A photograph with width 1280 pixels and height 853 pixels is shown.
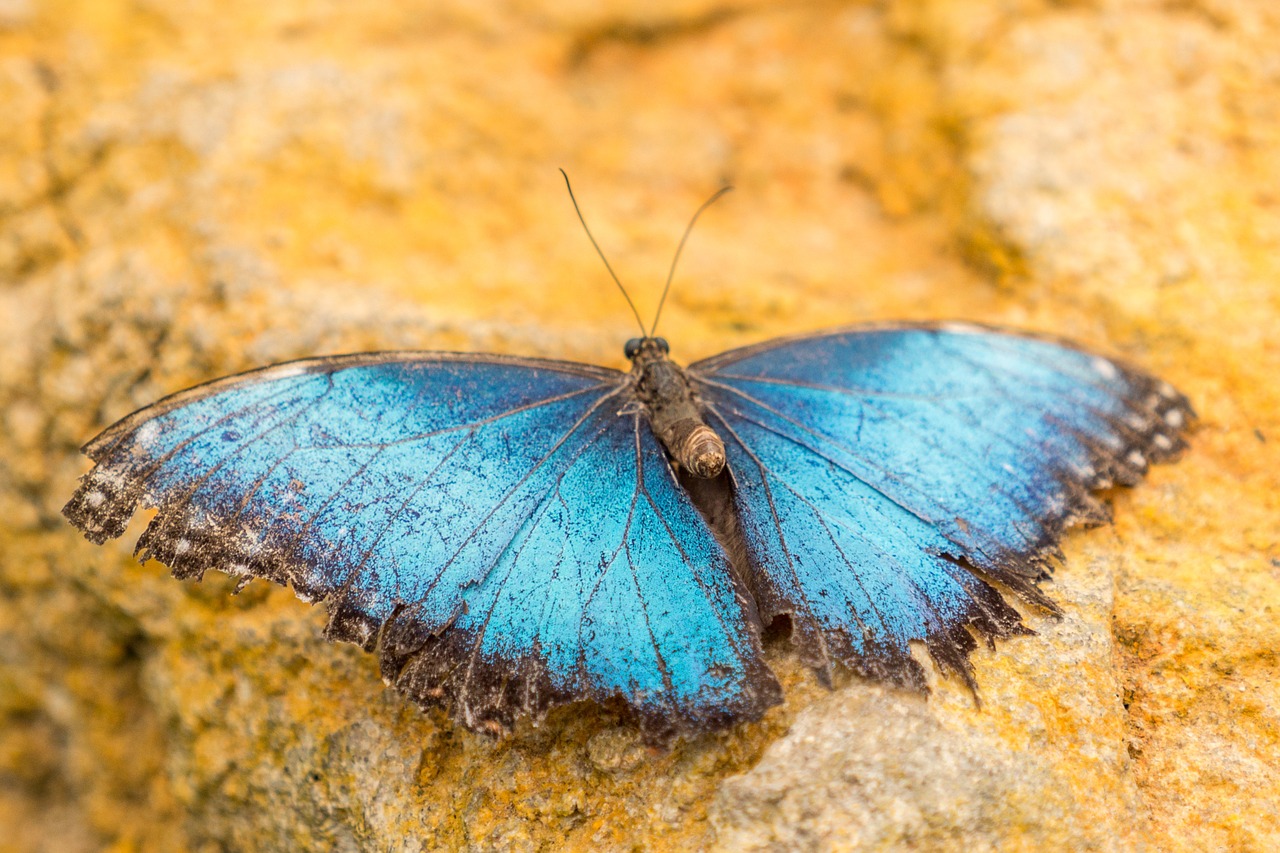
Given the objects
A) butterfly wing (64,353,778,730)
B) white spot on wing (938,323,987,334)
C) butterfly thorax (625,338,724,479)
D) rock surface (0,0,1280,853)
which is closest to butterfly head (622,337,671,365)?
butterfly thorax (625,338,724,479)

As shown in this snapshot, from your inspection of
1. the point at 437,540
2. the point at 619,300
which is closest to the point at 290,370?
the point at 437,540

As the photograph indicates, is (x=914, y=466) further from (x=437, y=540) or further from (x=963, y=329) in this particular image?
(x=437, y=540)

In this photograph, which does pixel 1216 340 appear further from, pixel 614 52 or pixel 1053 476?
pixel 614 52

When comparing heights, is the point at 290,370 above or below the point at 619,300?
below

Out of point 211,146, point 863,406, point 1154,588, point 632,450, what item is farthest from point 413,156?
point 1154,588

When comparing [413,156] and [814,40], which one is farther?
[814,40]

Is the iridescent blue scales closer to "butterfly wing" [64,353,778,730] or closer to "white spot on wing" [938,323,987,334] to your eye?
"butterfly wing" [64,353,778,730]

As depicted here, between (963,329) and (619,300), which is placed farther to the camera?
(619,300)

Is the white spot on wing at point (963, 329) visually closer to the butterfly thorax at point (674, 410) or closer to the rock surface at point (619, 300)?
the rock surface at point (619, 300)
